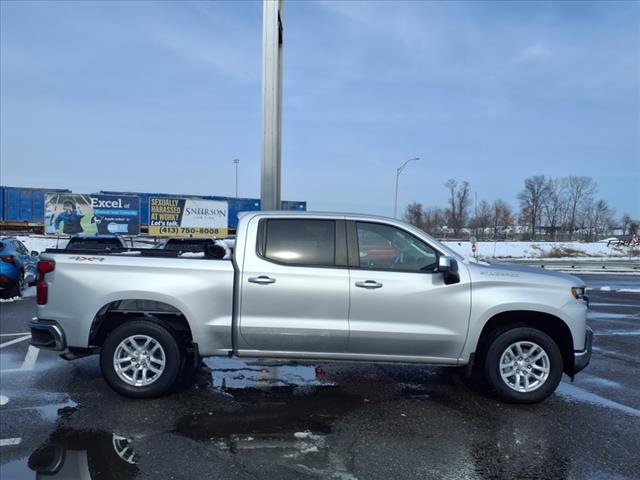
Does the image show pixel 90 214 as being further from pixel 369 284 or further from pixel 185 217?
pixel 369 284

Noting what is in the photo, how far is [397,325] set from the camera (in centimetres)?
491

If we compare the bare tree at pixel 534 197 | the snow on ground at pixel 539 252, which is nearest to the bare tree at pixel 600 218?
the bare tree at pixel 534 197

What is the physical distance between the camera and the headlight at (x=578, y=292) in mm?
4992

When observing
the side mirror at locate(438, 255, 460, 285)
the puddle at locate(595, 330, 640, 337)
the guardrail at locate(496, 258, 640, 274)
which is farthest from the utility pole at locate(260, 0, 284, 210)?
the guardrail at locate(496, 258, 640, 274)

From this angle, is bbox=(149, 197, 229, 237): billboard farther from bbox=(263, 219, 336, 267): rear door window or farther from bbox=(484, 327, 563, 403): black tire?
bbox=(484, 327, 563, 403): black tire

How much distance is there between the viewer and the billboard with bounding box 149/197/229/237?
37656mm

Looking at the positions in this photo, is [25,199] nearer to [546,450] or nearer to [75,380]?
[75,380]

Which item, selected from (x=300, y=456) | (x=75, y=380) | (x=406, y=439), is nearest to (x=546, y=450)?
(x=406, y=439)

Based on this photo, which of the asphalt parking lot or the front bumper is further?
the front bumper

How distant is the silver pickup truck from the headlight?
4cm

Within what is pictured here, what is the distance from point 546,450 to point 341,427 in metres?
1.72

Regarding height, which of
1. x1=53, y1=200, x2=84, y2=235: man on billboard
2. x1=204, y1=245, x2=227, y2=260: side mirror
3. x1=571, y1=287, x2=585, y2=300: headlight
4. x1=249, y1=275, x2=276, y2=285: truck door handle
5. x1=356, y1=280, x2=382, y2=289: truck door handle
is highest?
x1=53, y1=200, x2=84, y2=235: man on billboard

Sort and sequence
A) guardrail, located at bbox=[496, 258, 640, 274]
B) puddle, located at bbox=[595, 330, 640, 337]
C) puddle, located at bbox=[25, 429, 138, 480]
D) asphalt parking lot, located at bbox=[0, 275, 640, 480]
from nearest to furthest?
puddle, located at bbox=[25, 429, 138, 480] < asphalt parking lot, located at bbox=[0, 275, 640, 480] < puddle, located at bbox=[595, 330, 640, 337] < guardrail, located at bbox=[496, 258, 640, 274]

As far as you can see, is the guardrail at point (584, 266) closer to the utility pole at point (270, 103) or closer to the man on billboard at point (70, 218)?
the utility pole at point (270, 103)
